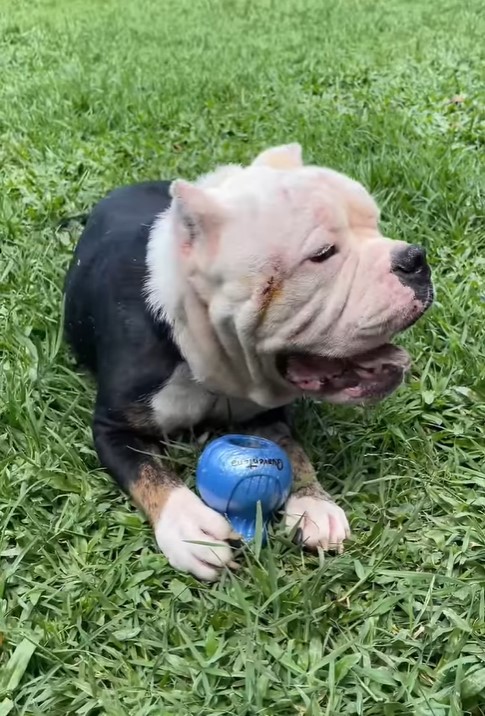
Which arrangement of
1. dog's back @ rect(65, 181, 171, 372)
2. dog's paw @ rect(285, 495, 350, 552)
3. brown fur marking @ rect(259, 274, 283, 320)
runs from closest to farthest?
brown fur marking @ rect(259, 274, 283, 320)
dog's paw @ rect(285, 495, 350, 552)
dog's back @ rect(65, 181, 171, 372)

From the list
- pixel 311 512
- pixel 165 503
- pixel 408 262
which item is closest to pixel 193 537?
pixel 165 503

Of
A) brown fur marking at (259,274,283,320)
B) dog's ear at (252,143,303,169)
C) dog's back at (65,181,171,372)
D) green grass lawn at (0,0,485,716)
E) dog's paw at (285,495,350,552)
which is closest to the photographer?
green grass lawn at (0,0,485,716)

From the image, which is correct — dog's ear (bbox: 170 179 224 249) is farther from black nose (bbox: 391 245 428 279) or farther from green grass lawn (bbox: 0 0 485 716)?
green grass lawn (bbox: 0 0 485 716)

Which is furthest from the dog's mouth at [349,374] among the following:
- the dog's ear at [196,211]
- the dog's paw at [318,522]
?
the dog's ear at [196,211]

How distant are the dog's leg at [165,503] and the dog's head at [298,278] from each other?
0.45 m

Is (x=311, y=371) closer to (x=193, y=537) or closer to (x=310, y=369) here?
(x=310, y=369)

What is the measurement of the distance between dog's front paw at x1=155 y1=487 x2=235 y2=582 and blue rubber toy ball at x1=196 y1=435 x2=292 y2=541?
5cm

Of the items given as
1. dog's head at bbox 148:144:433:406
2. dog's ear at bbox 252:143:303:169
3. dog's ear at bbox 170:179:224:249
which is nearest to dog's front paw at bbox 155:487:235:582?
dog's head at bbox 148:144:433:406

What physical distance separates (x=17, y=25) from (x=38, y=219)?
5.45 meters

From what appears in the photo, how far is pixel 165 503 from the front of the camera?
247 cm

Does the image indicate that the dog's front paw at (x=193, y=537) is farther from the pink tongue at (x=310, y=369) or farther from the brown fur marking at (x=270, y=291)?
the brown fur marking at (x=270, y=291)

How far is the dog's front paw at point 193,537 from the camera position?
7.57 ft

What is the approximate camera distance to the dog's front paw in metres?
2.31

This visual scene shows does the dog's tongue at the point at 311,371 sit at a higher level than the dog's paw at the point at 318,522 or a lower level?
higher
